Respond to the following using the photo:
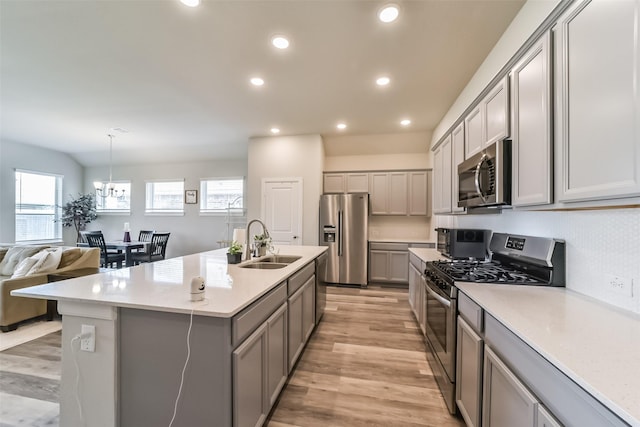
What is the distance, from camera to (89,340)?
1.33m

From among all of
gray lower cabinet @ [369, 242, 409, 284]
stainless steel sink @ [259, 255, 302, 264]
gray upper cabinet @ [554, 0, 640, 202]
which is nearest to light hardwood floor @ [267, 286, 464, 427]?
stainless steel sink @ [259, 255, 302, 264]

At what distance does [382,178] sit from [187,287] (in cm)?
431

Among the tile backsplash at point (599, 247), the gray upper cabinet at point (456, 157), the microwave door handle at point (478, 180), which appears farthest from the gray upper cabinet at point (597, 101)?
the gray upper cabinet at point (456, 157)

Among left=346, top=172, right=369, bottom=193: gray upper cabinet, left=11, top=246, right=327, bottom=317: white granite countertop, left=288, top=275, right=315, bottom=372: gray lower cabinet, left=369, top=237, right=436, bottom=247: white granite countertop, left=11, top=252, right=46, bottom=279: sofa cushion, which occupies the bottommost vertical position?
left=288, top=275, right=315, bottom=372: gray lower cabinet

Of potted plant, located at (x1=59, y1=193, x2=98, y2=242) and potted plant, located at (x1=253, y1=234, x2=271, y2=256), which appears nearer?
potted plant, located at (x1=253, y1=234, x2=271, y2=256)

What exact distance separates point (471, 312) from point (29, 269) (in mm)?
4881

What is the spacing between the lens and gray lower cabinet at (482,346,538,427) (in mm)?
951

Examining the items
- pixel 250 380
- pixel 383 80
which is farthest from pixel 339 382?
pixel 383 80

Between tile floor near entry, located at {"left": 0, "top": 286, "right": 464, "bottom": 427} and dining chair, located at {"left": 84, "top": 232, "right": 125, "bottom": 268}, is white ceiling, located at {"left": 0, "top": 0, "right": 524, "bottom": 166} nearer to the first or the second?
dining chair, located at {"left": 84, "top": 232, "right": 125, "bottom": 268}

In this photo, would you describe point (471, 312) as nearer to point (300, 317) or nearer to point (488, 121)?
point (300, 317)

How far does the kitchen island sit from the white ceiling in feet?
6.80

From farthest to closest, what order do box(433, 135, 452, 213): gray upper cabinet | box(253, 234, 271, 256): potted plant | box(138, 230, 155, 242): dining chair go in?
box(138, 230, 155, 242): dining chair
box(433, 135, 452, 213): gray upper cabinet
box(253, 234, 271, 256): potted plant

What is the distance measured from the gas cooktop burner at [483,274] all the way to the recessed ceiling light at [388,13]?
2020mm

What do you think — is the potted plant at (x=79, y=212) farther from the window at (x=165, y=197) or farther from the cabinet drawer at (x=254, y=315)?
the cabinet drawer at (x=254, y=315)
